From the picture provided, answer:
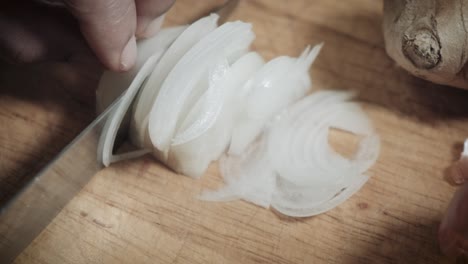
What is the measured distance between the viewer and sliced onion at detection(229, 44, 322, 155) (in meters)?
1.16

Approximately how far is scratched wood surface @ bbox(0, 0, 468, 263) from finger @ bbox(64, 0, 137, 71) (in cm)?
22

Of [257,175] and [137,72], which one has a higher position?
[137,72]

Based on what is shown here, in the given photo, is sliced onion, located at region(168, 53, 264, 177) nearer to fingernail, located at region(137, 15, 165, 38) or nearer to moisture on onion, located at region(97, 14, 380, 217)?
moisture on onion, located at region(97, 14, 380, 217)

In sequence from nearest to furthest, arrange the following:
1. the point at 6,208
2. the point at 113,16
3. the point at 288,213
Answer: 1. the point at 6,208
2. the point at 113,16
3. the point at 288,213

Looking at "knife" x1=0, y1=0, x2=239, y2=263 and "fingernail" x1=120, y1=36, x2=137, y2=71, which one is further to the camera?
"fingernail" x1=120, y1=36, x2=137, y2=71

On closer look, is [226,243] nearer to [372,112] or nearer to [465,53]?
[372,112]

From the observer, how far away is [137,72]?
1123 mm

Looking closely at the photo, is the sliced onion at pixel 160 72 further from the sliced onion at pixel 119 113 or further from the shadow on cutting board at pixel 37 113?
the shadow on cutting board at pixel 37 113

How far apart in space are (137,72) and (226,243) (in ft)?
1.41

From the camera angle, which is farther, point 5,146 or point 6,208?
point 5,146

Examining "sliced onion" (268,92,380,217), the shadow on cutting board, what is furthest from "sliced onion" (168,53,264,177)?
the shadow on cutting board

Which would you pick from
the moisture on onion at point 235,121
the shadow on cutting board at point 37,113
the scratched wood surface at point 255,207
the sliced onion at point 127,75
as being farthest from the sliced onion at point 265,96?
the shadow on cutting board at point 37,113

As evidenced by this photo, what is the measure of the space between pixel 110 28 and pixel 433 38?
0.72 meters

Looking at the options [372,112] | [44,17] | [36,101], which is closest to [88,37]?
[44,17]
